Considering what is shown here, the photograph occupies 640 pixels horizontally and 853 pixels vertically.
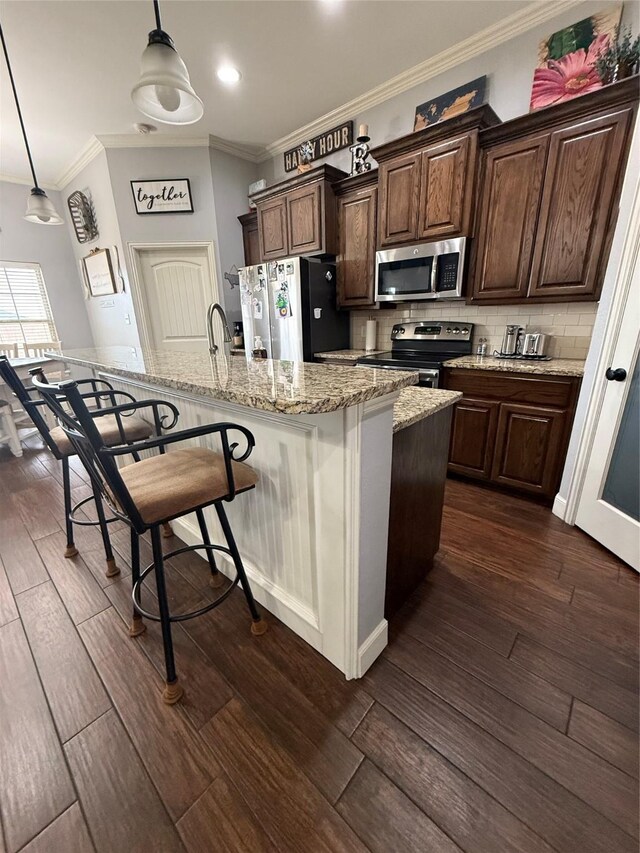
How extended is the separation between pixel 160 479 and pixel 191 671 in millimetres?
716

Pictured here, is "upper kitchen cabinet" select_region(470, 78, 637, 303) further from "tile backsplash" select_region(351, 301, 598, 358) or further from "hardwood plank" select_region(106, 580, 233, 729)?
"hardwood plank" select_region(106, 580, 233, 729)

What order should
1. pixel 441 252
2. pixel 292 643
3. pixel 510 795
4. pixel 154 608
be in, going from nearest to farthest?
pixel 510 795
pixel 292 643
pixel 154 608
pixel 441 252

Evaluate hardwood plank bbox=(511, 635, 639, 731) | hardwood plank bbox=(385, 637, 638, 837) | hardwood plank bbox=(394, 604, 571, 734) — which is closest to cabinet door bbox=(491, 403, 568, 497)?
hardwood plank bbox=(511, 635, 639, 731)

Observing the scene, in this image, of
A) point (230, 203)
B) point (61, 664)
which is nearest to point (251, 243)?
point (230, 203)

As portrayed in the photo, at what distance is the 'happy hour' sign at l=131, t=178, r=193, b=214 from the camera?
3.58 m

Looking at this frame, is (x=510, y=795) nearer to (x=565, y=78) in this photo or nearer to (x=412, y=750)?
(x=412, y=750)

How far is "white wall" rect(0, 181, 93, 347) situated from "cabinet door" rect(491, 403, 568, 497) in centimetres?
544

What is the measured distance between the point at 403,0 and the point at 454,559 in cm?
325

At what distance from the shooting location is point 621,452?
5.74ft

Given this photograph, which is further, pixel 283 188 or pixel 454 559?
pixel 283 188

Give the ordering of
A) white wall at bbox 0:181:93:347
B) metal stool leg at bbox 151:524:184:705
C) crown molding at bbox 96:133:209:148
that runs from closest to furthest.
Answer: metal stool leg at bbox 151:524:184:705
crown molding at bbox 96:133:209:148
white wall at bbox 0:181:93:347

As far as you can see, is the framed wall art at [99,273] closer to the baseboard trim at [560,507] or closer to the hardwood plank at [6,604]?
the hardwood plank at [6,604]

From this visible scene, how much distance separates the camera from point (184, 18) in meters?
2.11

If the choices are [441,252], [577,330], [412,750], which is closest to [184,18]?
[441,252]
